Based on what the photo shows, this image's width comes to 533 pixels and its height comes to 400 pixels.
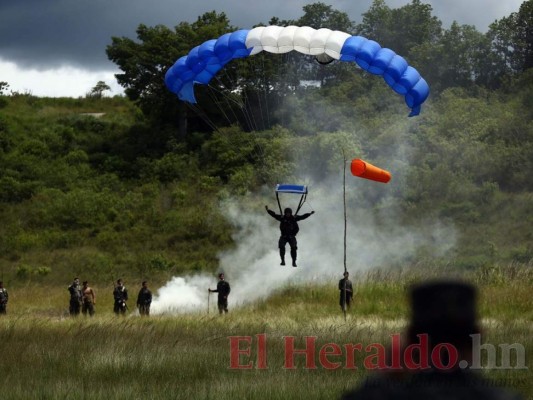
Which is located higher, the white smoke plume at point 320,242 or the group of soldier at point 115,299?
the white smoke plume at point 320,242

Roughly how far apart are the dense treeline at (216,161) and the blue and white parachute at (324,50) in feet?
46.8

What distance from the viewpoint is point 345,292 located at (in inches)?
762

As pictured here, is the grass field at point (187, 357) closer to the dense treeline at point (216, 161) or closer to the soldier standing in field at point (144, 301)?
the soldier standing in field at point (144, 301)

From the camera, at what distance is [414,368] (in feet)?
9.87

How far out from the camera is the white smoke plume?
106 feet

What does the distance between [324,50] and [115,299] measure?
27.9 ft

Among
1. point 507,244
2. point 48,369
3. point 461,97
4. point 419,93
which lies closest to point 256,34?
point 419,93

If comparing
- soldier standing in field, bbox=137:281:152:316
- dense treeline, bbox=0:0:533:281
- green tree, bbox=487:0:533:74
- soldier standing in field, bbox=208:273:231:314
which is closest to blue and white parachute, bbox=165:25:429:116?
soldier standing in field, bbox=208:273:231:314

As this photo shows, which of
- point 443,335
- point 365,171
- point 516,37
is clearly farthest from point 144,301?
point 516,37

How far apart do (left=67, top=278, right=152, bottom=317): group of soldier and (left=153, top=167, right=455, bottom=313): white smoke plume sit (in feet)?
24.2

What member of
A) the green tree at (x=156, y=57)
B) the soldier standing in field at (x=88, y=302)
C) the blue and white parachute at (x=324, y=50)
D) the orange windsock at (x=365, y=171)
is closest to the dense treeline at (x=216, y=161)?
the green tree at (x=156, y=57)

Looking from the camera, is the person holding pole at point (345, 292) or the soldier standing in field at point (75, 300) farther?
the soldier standing in field at point (75, 300)

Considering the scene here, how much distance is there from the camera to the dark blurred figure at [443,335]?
2598 mm

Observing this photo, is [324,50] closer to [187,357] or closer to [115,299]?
[115,299]
